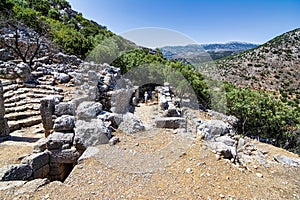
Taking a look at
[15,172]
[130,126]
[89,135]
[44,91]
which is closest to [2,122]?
[15,172]

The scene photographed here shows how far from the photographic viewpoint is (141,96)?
60.1 ft

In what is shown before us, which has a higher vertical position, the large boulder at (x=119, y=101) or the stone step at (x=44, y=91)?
the stone step at (x=44, y=91)

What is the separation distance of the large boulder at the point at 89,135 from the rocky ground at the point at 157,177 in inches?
9.5

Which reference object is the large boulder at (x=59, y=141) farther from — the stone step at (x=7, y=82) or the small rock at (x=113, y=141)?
the stone step at (x=7, y=82)

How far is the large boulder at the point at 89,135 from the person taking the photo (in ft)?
17.9

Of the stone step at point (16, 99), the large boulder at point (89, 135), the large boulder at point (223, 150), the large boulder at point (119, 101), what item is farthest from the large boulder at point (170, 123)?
the stone step at point (16, 99)

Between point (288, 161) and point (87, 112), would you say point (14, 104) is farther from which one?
point (288, 161)

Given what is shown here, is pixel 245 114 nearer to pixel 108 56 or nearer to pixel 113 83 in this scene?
pixel 113 83

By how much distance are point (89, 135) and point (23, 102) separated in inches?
242

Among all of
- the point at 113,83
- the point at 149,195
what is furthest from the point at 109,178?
the point at 113,83

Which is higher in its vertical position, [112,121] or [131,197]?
[112,121]

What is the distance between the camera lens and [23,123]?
8445mm

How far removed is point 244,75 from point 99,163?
54511 mm

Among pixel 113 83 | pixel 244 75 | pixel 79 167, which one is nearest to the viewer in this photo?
pixel 79 167
